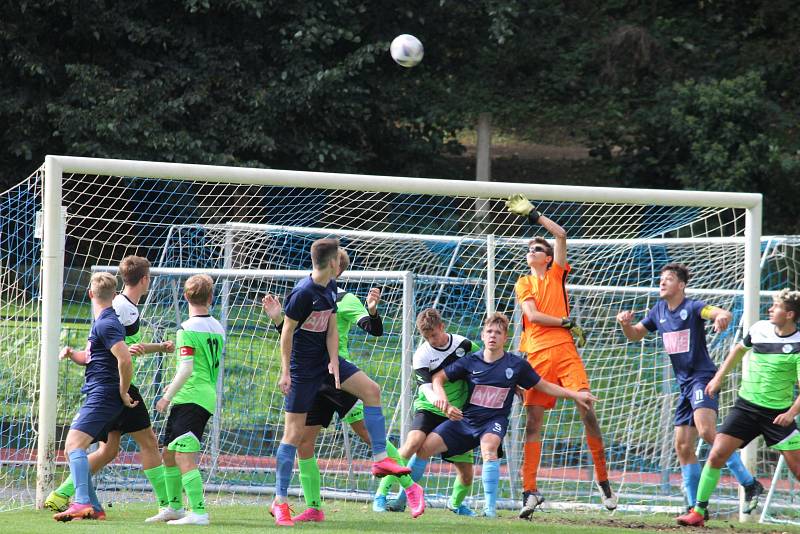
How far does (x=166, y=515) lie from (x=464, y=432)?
2.07 meters

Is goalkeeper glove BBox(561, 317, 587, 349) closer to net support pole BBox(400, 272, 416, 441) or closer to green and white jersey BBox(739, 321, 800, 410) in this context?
green and white jersey BBox(739, 321, 800, 410)

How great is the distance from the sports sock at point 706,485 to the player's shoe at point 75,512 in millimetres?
4039

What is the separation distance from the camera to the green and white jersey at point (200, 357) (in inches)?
259

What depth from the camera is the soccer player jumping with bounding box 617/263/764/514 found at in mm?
7328

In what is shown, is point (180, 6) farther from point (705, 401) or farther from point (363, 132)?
point (705, 401)

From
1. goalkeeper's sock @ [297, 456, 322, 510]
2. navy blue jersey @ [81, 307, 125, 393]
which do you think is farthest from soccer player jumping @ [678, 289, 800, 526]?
navy blue jersey @ [81, 307, 125, 393]

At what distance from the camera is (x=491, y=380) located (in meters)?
7.34

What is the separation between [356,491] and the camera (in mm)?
8766

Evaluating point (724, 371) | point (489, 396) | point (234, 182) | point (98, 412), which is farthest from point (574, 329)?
point (98, 412)

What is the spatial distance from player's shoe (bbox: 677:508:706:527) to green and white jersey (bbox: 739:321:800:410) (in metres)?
0.87

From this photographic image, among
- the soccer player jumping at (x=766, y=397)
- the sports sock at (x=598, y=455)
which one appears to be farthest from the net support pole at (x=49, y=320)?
the soccer player jumping at (x=766, y=397)

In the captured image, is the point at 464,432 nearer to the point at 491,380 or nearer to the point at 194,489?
the point at 491,380

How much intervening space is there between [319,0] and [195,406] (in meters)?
13.4

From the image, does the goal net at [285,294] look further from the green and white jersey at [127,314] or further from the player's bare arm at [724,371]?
the player's bare arm at [724,371]
